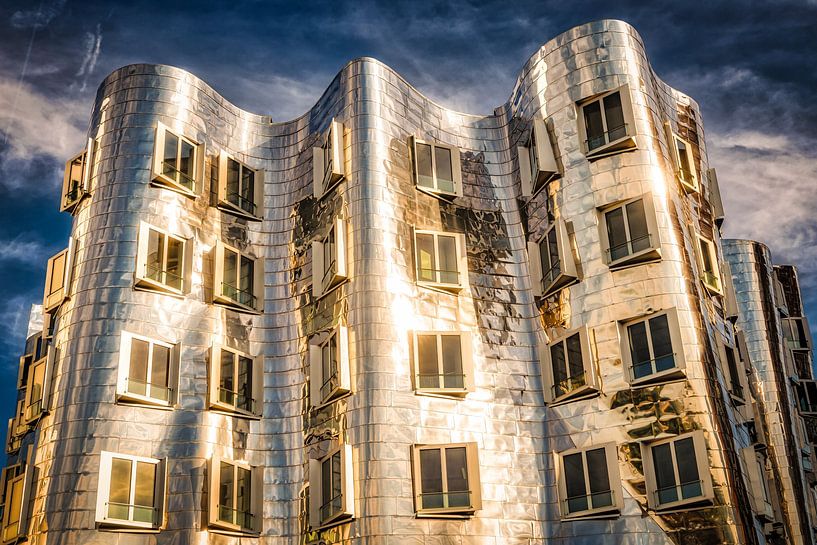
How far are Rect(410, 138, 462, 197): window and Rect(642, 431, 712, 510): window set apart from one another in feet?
43.2

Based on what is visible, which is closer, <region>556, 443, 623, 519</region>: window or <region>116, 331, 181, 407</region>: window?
<region>556, 443, 623, 519</region>: window

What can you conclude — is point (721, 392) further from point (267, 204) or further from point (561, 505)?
point (267, 204)

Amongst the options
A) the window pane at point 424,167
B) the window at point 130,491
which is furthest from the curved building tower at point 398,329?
the window pane at point 424,167

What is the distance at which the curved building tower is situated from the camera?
2944cm

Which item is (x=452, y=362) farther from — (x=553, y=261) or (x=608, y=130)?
(x=608, y=130)

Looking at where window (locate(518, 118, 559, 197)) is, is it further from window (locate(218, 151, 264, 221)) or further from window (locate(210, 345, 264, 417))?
window (locate(210, 345, 264, 417))

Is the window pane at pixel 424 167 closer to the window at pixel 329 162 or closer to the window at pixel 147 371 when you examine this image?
the window at pixel 329 162

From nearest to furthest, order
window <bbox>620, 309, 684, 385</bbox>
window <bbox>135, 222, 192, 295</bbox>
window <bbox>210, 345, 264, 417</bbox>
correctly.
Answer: window <bbox>620, 309, 684, 385</bbox> < window <bbox>210, 345, 264, 417</bbox> < window <bbox>135, 222, 192, 295</bbox>

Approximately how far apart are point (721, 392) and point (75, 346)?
74.8 ft

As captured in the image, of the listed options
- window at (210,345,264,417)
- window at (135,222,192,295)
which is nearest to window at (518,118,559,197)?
window at (210,345,264,417)

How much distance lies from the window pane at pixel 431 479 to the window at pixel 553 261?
8.01 m

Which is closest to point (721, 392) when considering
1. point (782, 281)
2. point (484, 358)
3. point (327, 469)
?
point (484, 358)

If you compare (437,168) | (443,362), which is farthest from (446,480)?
(437,168)

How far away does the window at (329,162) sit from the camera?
1373 inches
